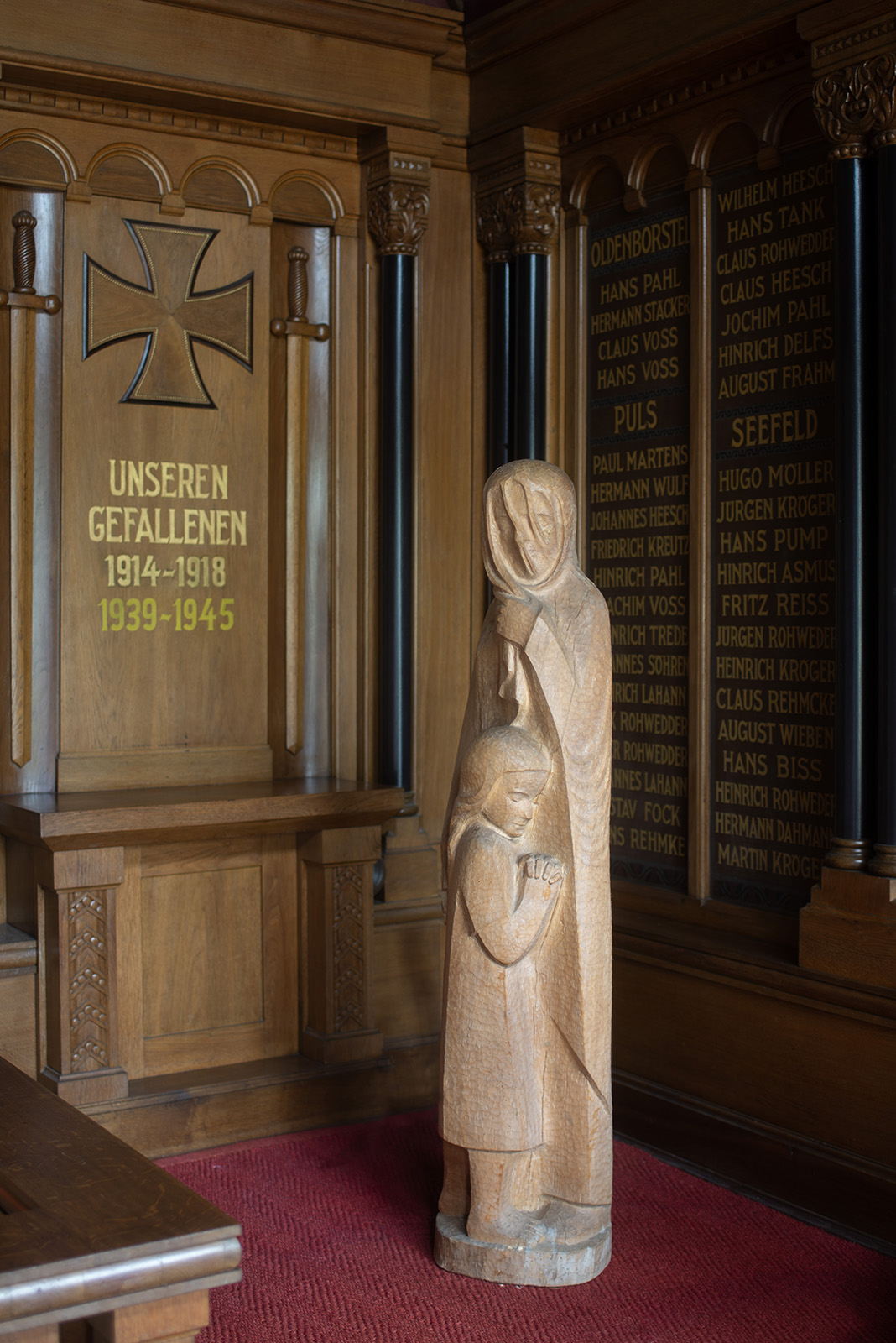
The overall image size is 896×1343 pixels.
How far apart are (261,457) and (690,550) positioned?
1507mm

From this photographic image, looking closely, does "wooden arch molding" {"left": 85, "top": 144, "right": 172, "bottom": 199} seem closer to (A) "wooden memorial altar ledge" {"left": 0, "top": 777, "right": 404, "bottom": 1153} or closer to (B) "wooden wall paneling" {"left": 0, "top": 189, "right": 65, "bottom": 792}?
(B) "wooden wall paneling" {"left": 0, "top": 189, "right": 65, "bottom": 792}

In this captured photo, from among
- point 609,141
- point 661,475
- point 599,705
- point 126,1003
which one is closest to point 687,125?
point 609,141

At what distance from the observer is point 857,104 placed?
369 centimetres

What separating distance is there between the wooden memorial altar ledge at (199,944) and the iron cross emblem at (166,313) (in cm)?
135

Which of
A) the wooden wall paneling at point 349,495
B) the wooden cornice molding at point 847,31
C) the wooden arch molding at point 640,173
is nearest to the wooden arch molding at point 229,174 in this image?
the wooden wall paneling at point 349,495

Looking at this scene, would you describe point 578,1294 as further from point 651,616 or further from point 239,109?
point 239,109

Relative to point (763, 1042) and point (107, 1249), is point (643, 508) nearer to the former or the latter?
point (763, 1042)

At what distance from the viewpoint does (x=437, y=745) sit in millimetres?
5066

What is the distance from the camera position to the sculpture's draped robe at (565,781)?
3324mm

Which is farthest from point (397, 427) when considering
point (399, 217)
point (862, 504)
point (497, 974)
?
point (497, 974)

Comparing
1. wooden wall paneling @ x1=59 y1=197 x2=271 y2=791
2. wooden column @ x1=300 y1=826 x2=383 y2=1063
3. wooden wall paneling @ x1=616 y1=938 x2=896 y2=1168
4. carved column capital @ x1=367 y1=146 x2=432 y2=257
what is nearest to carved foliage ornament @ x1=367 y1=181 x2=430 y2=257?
carved column capital @ x1=367 y1=146 x2=432 y2=257

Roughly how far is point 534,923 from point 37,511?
2.19 meters

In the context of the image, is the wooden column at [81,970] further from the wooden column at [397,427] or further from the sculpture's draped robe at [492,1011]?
the sculpture's draped robe at [492,1011]

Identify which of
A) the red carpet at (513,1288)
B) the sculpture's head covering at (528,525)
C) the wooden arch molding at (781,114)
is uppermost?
the wooden arch molding at (781,114)
